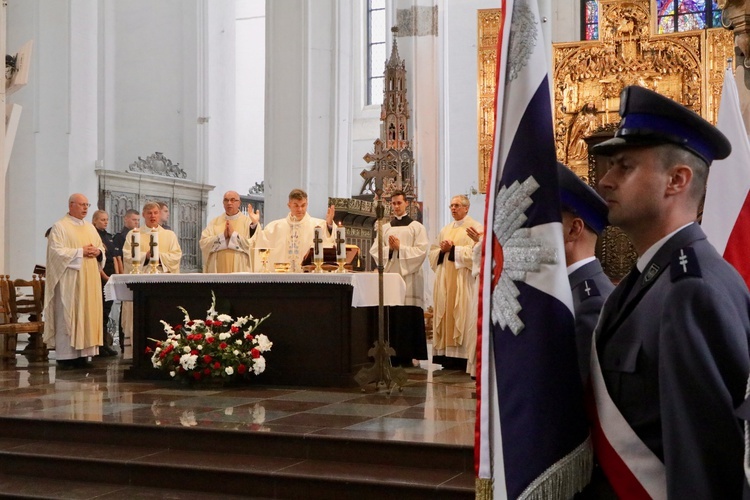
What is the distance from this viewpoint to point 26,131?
15117mm

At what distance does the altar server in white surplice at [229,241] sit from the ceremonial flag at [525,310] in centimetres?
891

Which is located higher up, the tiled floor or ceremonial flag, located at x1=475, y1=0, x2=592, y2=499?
ceremonial flag, located at x1=475, y1=0, x2=592, y2=499

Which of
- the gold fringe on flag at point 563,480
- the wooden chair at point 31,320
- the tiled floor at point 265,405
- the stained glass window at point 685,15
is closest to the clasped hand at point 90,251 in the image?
the wooden chair at point 31,320

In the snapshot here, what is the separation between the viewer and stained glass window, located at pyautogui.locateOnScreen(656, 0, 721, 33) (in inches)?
642

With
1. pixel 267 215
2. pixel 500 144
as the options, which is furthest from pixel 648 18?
pixel 500 144

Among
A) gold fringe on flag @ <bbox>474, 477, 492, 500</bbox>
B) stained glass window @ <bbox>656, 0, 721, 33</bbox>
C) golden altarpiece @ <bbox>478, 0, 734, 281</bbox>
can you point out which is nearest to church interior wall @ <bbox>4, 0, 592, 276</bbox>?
stained glass window @ <bbox>656, 0, 721, 33</bbox>

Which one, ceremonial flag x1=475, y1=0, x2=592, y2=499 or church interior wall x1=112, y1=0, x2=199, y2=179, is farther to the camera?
church interior wall x1=112, y1=0, x2=199, y2=179

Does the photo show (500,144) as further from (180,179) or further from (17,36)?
(180,179)

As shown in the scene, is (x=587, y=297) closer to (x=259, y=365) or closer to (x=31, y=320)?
(x=259, y=365)

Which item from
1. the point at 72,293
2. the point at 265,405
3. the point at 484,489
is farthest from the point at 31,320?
the point at 484,489

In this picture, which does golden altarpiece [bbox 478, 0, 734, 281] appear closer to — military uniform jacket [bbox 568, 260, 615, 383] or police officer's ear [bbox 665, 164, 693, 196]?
military uniform jacket [bbox 568, 260, 615, 383]

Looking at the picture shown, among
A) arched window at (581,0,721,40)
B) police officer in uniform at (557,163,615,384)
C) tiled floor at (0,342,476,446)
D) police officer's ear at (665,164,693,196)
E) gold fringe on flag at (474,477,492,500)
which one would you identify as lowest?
tiled floor at (0,342,476,446)

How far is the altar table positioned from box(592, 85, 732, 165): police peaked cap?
637cm

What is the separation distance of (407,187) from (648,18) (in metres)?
4.80
